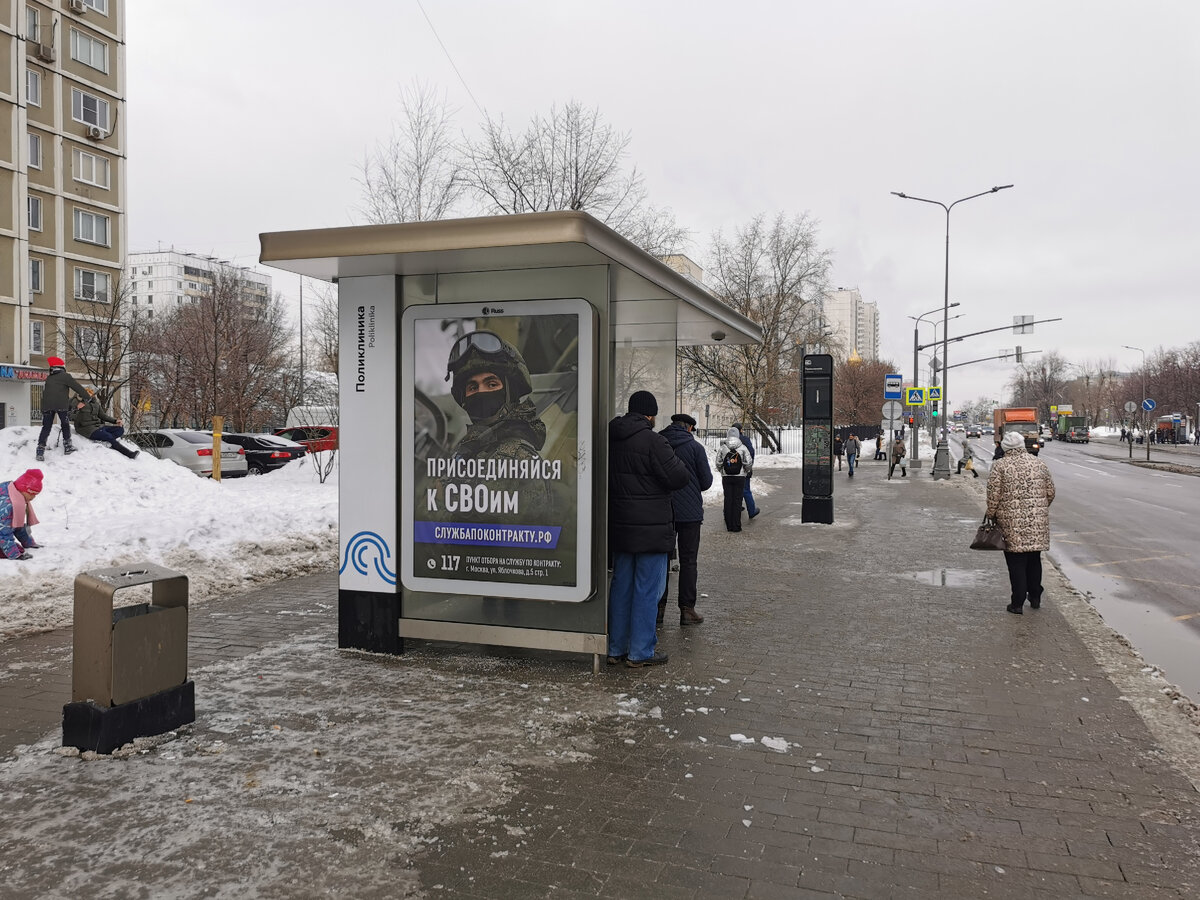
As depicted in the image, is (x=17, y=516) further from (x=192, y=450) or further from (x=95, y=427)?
(x=192, y=450)

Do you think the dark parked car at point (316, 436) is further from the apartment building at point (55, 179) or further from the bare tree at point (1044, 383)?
the bare tree at point (1044, 383)

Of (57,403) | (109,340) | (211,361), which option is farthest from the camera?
(211,361)

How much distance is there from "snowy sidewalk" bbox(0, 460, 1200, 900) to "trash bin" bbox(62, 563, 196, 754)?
5.8 inches

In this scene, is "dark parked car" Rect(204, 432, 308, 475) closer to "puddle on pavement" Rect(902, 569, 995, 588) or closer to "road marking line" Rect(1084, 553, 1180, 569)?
"puddle on pavement" Rect(902, 569, 995, 588)

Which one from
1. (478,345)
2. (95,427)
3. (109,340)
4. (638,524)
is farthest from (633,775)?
(109,340)

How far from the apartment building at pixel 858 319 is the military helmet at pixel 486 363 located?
108 m

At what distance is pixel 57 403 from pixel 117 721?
11.7 metres

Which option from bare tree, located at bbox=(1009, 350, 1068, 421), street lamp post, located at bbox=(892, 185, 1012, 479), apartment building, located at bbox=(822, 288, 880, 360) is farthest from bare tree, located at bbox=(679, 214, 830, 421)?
bare tree, located at bbox=(1009, 350, 1068, 421)

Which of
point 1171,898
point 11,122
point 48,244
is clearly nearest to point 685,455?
point 1171,898

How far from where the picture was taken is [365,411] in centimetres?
634

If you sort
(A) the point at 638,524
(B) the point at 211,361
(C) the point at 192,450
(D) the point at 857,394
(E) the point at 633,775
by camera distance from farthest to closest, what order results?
(D) the point at 857,394, (B) the point at 211,361, (C) the point at 192,450, (A) the point at 638,524, (E) the point at 633,775

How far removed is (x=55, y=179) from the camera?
4175 centimetres

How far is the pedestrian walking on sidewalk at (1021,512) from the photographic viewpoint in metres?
7.98

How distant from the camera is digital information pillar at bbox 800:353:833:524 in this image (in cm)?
1541
